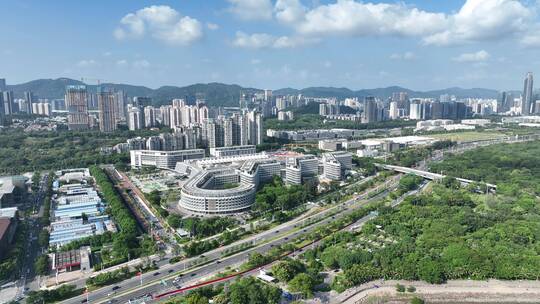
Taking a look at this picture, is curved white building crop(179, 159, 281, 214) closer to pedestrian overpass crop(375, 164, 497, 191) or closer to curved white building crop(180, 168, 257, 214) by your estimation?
curved white building crop(180, 168, 257, 214)

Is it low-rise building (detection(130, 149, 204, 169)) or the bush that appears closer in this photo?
the bush

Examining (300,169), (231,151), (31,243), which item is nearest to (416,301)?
(300,169)

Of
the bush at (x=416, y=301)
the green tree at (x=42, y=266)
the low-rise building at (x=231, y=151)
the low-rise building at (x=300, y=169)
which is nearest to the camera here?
the bush at (x=416, y=301)

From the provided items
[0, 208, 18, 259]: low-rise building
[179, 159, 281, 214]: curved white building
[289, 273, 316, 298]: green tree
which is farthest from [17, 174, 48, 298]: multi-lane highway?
[289, 273, 316, 298]: green tree

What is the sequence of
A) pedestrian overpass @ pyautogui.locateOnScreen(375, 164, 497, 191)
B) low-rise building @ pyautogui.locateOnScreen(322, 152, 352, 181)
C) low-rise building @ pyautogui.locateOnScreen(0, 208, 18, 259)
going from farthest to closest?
low-rise building @ pyautogui.locateOnScreen(322, 152, 352, 181) < pedestrian overpass @ pyautogui.locateOnScreen(375, 164, 497, 191) < low-rise building @ pyautogui.locateOnScreen(0, 208, 18, 259)

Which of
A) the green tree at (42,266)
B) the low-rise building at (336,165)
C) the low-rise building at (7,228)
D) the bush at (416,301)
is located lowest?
the bush at (416,301)

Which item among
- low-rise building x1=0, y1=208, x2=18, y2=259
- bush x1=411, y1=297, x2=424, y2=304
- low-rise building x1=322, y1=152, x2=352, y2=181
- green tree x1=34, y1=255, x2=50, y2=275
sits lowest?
bush x1=411, y1=297, x2=424, y2=304

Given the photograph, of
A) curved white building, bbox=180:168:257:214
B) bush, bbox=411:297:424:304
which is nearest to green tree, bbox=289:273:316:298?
bush, bbox=411:297:424:304

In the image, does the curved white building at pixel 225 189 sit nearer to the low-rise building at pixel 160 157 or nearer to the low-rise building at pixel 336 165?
the low-rise building at pixel 336 165

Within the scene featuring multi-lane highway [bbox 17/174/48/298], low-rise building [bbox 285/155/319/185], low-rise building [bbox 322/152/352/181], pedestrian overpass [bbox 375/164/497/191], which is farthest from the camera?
low-rise building [bbox 322/152/352/181]

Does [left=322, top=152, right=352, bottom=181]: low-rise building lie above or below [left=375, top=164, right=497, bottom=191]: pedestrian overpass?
above

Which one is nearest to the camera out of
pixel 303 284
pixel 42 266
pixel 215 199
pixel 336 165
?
pixel 303 284

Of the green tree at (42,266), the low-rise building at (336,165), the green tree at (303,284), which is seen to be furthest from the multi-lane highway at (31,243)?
the low-rise building at (336,165)

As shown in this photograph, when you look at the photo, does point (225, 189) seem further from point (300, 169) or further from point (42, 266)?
point (42, 266)
